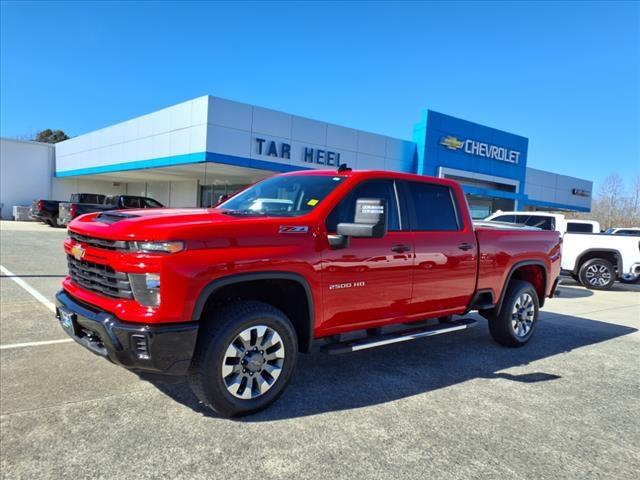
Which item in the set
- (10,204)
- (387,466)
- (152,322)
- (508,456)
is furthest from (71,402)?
(10,204)

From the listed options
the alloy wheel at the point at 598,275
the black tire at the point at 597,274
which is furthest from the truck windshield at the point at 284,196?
the alloy wheel at the point at 598,275

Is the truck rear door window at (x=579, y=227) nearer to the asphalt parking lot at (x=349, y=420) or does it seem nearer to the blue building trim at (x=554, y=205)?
the asphalt parking lot at (x=349, y=420)

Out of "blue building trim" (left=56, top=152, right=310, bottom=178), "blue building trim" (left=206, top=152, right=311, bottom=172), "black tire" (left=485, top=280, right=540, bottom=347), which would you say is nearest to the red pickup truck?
"black tire" (left=485, top=280, right=540, bottom=347)

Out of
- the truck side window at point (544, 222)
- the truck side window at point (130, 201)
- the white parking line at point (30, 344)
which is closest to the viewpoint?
the white parking line at point (30, 344)

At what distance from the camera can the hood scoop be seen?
3516 millimetres

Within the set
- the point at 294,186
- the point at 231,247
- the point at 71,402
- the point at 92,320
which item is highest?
the point at 294,186

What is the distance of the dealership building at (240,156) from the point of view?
19953 mm

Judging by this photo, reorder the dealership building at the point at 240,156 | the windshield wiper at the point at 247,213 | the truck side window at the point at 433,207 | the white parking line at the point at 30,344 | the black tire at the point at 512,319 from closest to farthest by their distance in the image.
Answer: the windshield wiper at the point at 247,213 → the truck side window at the point at 433,207 → the white parking line at the point at 30,344 → the black tire at the point at 512,319 → the dealership building at the point at 240,156

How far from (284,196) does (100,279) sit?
68.0 inches

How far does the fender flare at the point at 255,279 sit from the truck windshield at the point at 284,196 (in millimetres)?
604

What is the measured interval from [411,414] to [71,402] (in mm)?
2663

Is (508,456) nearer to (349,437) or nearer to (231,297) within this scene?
(349,437)

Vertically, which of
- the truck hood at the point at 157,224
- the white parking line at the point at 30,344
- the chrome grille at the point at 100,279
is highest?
the truck hood at the point at 157,224

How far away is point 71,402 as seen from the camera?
362 centimetres
